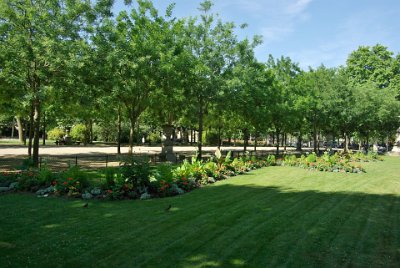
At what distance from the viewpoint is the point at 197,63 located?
23297 millimetres

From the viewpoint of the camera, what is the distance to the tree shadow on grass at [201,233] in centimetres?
651

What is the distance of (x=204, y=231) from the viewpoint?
322 inches

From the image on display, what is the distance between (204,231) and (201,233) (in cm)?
19

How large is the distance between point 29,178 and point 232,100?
16347mm

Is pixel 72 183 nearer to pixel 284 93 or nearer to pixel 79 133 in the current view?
pixel 284 93

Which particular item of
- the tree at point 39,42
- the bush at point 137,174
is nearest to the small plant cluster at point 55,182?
the bush at point 137,174

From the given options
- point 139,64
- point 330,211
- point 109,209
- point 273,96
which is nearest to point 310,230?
point 330,211

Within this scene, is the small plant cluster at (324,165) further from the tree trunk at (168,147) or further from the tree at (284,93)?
the tree trunk at (168,147)

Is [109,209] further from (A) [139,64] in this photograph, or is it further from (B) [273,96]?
(B) [273,96]

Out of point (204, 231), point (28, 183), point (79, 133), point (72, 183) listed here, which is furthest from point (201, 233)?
point (79, 133)

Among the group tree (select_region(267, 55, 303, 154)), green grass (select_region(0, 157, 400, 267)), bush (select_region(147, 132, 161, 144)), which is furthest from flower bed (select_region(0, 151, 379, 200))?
bush (select_region(147, 132, 161, 144))

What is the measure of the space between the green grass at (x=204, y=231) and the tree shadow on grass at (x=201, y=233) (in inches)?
0.8

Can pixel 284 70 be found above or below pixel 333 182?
above

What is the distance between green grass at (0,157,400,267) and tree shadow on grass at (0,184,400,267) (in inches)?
0.8
